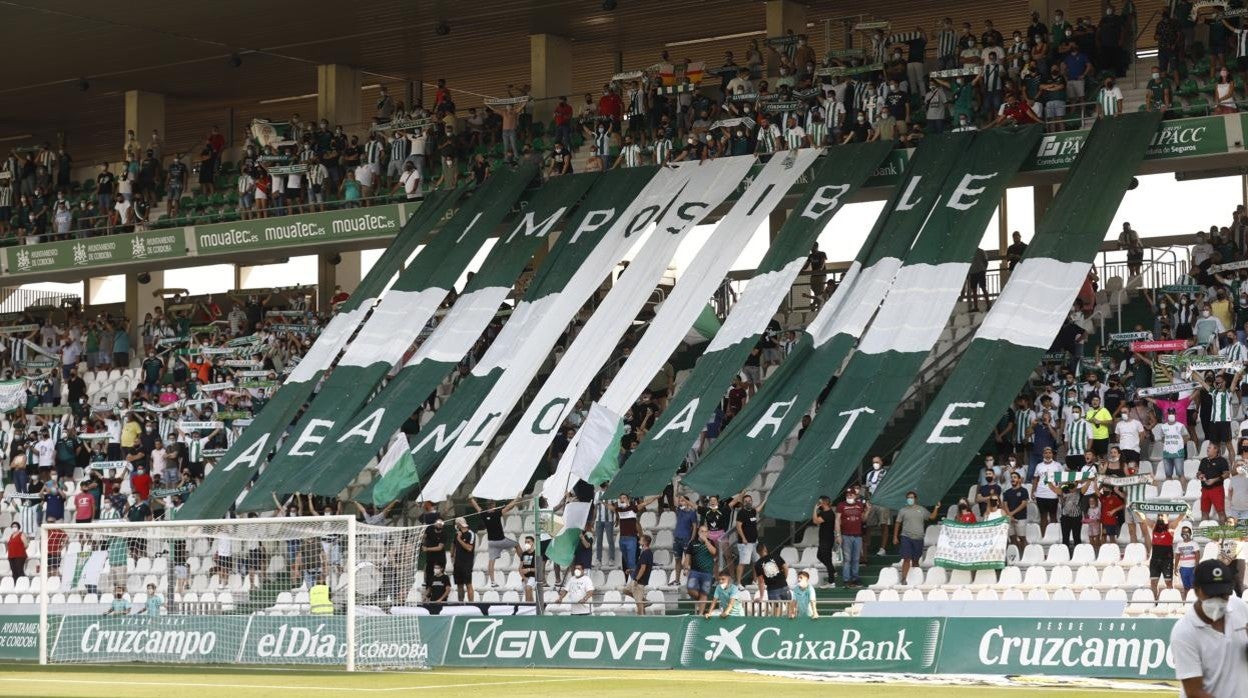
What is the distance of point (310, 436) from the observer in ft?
96.6

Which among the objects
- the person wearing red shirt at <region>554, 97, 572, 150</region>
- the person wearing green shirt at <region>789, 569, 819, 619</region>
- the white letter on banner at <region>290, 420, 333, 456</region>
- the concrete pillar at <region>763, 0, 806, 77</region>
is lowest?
the person wearing green shirt at <region>789, 569, 819, 619</region>

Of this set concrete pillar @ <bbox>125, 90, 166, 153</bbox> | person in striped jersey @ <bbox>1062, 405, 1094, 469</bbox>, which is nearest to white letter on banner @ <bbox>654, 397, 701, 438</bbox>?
person in striped jersey @ <bbox>1062, 405, 1094, 469</bbox>

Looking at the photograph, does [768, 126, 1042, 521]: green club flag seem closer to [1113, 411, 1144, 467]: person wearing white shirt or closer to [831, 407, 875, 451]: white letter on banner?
[831, 407, 875, 451]: white letter on banner

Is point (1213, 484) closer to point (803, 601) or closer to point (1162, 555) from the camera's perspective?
point (1162, 555)

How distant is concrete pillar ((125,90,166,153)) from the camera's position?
43406 mm

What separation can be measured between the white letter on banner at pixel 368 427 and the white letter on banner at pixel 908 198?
354 inches

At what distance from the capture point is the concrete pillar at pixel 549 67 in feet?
124

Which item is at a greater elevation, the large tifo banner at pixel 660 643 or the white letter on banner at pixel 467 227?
the white letter on banner at pixel 467 227

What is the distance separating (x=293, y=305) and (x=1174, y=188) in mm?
18999

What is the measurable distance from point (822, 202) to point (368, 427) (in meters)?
8.23

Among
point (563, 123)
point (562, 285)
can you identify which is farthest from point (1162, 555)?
point (563, 123)

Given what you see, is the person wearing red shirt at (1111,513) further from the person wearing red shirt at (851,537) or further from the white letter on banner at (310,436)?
the white letter on banner at (310,436)

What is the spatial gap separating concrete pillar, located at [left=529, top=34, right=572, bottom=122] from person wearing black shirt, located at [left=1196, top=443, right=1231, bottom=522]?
18587 mm

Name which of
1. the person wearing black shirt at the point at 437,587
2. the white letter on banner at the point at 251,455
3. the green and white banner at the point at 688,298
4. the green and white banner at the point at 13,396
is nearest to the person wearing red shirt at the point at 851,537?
the green and white banner at the point at 688,298
